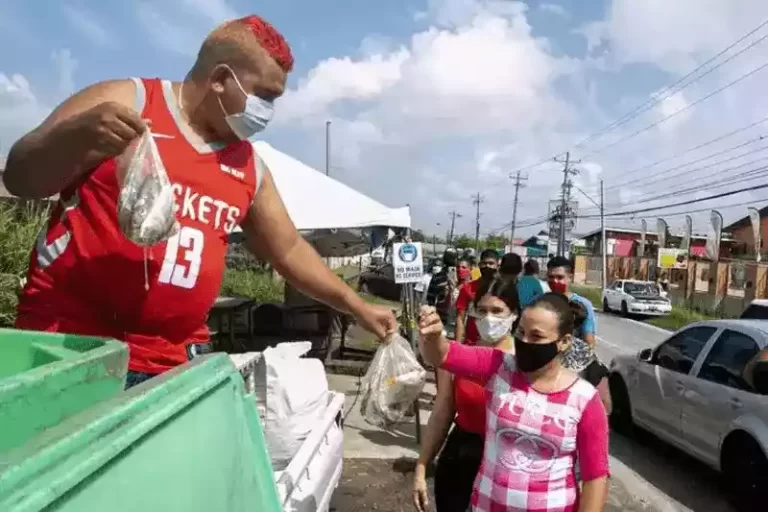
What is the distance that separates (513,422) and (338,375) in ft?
25.2

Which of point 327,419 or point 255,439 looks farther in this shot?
point 327,419

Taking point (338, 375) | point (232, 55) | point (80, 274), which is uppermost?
point (232, 55)

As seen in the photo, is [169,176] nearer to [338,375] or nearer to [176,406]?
[176,406]

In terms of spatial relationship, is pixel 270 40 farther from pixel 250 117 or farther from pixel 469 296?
pixel 469 296

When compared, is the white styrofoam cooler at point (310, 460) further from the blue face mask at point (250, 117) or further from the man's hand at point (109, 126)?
the man's hand at point (109, 126)

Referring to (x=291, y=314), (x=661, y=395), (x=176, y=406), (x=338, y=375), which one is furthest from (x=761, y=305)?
(x=176, y=406)

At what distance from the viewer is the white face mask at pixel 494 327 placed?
3.79 metres

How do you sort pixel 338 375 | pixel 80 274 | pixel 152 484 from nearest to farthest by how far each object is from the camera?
pixel 152 484
pixel 80 274
pixel 338 375

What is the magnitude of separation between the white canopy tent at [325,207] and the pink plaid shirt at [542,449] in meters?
5.63

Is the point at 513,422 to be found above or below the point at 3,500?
below

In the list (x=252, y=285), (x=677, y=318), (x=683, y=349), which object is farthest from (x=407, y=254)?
(x=677, y=318)

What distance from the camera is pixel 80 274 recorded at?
2.15 metres

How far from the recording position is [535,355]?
3039 millimetres

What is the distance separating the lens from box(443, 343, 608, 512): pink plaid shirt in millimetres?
2893
